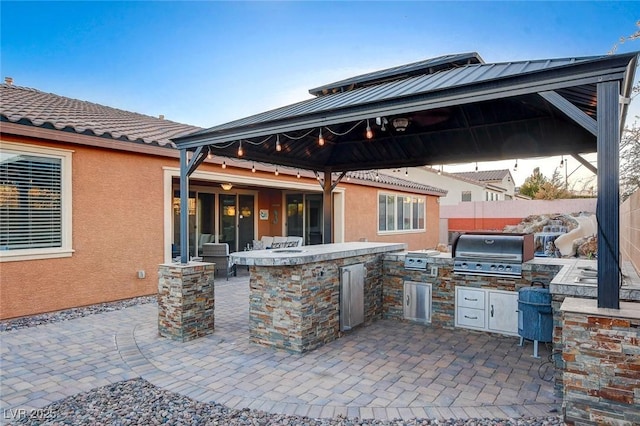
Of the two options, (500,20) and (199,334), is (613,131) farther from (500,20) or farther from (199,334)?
(500,20)

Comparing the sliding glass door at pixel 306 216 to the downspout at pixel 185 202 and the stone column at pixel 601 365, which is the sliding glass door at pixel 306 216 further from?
the stone column at pixel 601 365

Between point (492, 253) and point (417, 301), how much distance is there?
4.53 ft

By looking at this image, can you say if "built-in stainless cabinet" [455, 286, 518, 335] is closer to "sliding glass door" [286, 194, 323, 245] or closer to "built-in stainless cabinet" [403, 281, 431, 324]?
"built-in stainless cabinet" [403, 281, 431, 324]

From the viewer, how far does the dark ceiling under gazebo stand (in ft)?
9.24

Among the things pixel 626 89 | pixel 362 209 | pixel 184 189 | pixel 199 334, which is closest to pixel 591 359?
pixel 626 89

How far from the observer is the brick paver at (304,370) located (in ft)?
11.0

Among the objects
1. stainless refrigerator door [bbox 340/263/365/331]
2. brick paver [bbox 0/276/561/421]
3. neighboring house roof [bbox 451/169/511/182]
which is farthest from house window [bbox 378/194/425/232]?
neighboring house roof [bbox 451/169/511/182]

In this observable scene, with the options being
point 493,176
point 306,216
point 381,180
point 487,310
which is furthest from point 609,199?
point 493,176

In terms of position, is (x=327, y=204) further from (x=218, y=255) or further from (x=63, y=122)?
(x=63, y=122)

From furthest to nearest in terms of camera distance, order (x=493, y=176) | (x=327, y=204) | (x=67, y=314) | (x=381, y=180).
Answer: (x=493, y=176) → (x=381, y=180) → (x=327, y=204) → (x=67, y=314)

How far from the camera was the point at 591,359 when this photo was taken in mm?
2715

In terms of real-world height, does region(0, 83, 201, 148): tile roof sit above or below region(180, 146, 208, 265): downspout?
above

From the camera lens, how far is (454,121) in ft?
20.1

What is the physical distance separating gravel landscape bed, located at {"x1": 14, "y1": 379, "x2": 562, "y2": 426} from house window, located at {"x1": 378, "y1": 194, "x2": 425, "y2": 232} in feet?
40.0
